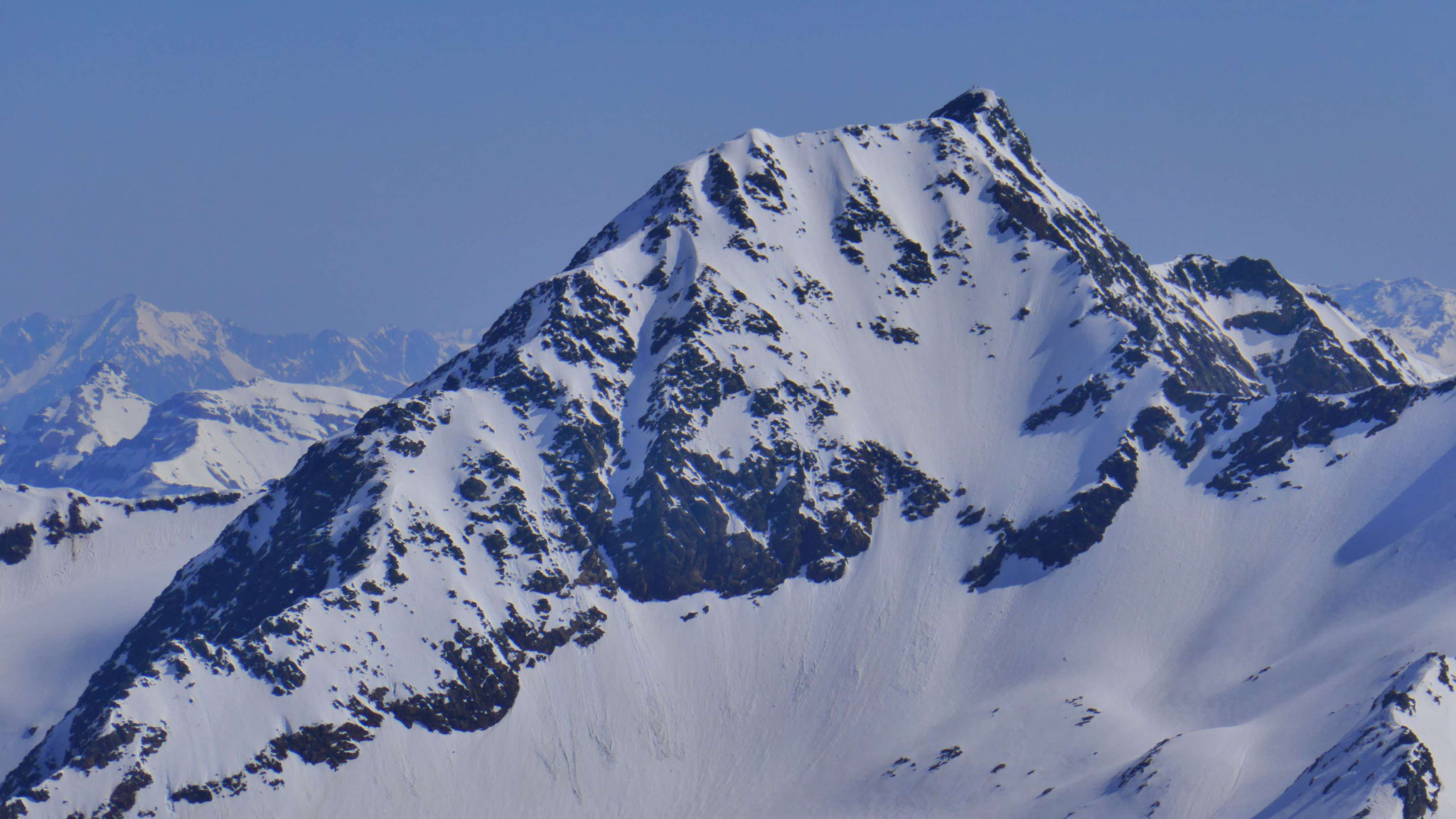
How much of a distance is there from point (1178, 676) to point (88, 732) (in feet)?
501

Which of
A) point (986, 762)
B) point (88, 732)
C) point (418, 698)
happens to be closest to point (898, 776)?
point (986, 762)

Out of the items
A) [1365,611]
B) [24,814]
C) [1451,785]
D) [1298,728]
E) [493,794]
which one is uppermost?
[24,814]

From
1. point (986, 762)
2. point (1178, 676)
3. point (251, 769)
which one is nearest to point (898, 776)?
point (986, 762)

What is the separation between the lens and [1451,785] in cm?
14288

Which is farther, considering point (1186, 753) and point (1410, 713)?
point (1186, 753)

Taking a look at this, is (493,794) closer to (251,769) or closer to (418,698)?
(418,698)

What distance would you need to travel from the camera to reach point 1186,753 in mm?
169625

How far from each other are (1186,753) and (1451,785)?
108 feet

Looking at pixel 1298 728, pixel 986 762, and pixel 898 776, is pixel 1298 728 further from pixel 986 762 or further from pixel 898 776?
pixel 898 776

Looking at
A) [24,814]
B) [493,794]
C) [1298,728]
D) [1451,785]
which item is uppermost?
[24,814]

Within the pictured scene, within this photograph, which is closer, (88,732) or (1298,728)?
(1298,728)

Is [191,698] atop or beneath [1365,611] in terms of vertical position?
atop

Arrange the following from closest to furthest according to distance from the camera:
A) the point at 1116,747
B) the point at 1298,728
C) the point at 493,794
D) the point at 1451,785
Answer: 1. the point at 1451,785
2. the point at 1298,728
3. the point at 1116,747
4. the point at 493,794

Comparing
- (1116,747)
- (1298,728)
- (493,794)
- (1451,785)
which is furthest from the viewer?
(493,794)
